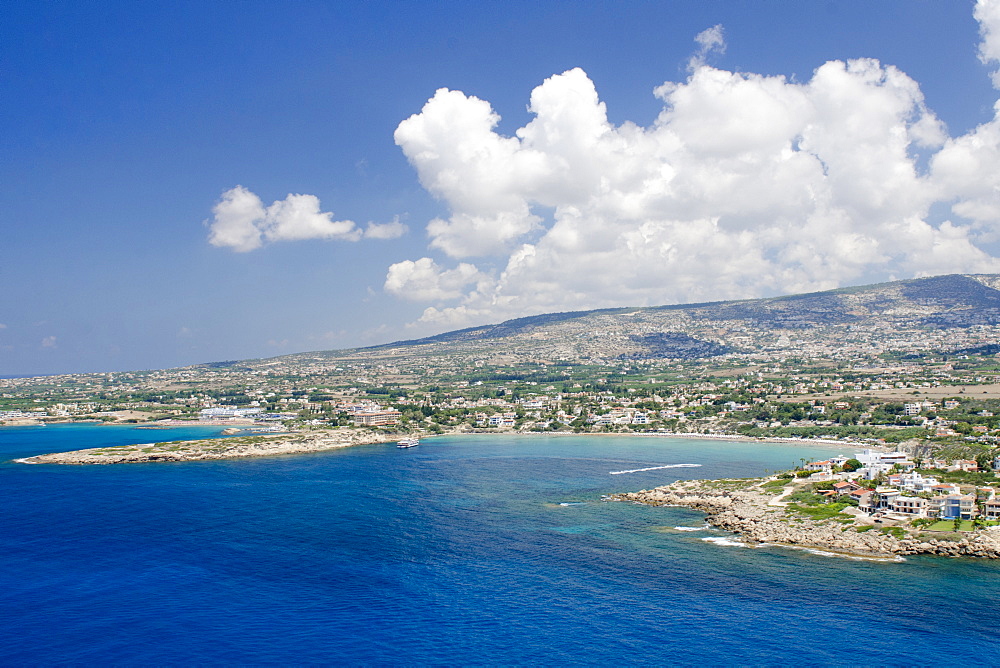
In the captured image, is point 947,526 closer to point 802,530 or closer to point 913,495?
point 913,495

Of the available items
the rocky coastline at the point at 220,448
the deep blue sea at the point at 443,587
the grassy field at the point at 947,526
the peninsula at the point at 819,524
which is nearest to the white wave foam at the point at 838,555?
the peninsula at the point at 819,524

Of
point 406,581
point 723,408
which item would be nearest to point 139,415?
point 723,408

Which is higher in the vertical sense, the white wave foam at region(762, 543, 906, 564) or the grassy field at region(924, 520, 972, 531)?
the grassy field at region(924, 520, 972, 531)

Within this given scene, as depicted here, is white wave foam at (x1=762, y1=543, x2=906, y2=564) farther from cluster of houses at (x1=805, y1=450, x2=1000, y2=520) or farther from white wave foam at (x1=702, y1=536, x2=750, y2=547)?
cluster of houses at (x1=805, y1=450, x2=1000, y2=520)

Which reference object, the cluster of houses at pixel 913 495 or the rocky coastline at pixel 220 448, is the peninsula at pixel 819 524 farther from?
the rocky coastline at pixel 220 448

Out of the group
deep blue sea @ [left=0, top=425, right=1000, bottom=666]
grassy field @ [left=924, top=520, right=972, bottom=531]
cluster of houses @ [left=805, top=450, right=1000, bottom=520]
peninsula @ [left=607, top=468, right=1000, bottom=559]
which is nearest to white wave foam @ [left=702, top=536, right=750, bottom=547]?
deep blue sea @ [left=0, top=425, right=1000, bottom=666]

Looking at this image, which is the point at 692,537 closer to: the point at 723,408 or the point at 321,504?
the point at 321,504

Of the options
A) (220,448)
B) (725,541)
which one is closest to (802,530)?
(725,541)
